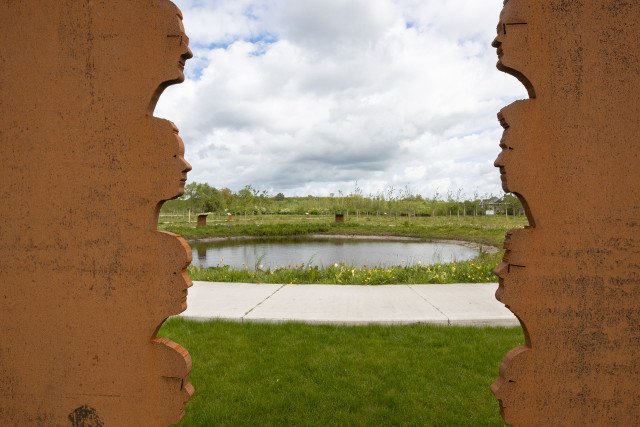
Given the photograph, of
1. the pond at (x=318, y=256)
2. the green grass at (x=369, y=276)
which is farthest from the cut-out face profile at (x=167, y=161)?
the pond at (x=318, y=256)

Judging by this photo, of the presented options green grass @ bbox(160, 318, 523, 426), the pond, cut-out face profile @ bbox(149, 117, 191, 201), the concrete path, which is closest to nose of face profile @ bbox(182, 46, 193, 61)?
cut-out face profile @ bbox(149, 117, 191, 201)

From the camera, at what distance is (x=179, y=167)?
6.34 feet

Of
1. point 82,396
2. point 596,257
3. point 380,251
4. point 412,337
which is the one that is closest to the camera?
point 596,257

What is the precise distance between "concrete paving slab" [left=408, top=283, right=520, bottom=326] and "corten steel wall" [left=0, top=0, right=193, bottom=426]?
12.9 ft

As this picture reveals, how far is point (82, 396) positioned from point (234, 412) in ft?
4.33

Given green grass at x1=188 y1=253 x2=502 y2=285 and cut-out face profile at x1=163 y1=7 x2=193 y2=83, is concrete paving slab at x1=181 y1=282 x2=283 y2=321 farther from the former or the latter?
cut-out face profile at x1=163 y1=7 x2=193 y2=83

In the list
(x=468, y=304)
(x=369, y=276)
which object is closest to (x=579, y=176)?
(x=468, y=304)

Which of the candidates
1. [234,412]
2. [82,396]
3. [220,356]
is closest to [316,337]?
[220,356]

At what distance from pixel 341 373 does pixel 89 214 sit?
2723mm

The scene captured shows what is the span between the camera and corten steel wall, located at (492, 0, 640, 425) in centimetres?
184

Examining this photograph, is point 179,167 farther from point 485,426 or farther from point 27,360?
point 485,426

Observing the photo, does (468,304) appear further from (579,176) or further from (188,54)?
(188,54)

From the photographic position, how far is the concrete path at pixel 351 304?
4.84m

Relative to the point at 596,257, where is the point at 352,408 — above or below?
below
